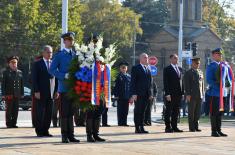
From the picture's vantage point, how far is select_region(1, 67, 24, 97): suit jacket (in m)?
18.1

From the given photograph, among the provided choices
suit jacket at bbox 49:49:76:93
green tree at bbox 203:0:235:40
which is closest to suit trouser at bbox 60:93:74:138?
suit jacket at bbox 49:49:76:93

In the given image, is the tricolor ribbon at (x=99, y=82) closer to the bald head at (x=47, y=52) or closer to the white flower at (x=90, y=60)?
the white flower at (x=90, y=60)

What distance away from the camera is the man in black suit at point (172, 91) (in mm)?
16312

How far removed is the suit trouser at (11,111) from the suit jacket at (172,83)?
435 cm

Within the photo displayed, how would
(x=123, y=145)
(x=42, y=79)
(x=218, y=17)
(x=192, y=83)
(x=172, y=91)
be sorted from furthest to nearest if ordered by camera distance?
(x=218, y=17) < (x=192, y=83) < (x=172, y=91) < (x=42, y=79) < (x=123, y=145)

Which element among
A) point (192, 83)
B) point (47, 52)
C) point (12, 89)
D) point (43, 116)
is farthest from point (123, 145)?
point (12, 89)

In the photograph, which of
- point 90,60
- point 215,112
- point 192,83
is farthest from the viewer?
point 192,83

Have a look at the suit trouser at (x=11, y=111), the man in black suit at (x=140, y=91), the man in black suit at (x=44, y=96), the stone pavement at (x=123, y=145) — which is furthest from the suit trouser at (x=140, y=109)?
the suit trouser at (x=11, y=111)

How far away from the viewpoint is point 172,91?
1631 centimetres

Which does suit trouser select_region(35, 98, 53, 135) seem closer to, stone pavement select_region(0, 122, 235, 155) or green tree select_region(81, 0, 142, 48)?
stone pavement select_region(0, 122, 235, 155)

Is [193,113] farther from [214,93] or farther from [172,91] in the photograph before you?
[214,93]

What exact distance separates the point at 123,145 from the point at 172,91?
14.4ft

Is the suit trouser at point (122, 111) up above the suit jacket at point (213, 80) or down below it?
below

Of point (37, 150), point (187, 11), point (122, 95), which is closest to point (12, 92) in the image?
point (122, 95)
